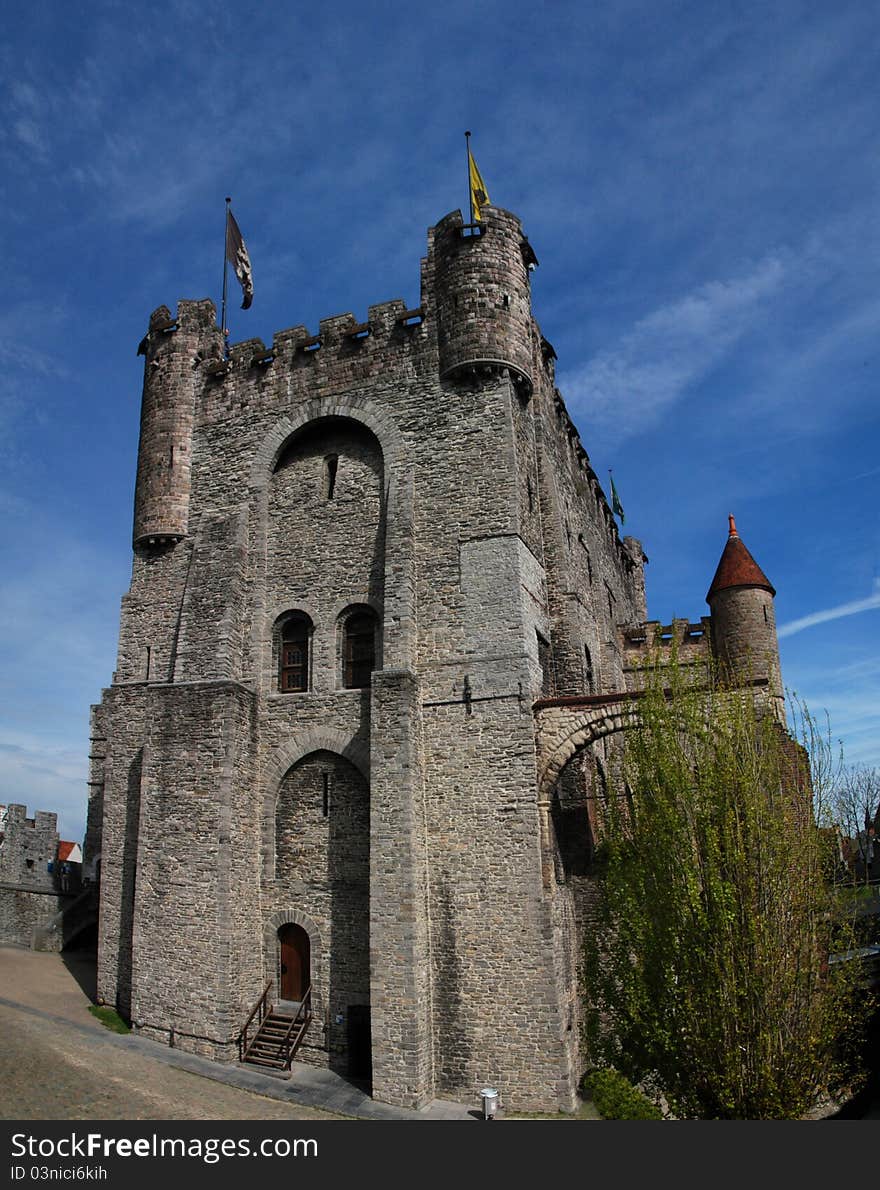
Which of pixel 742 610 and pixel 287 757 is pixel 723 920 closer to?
pixel 287 757

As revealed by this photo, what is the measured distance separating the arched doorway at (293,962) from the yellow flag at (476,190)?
51.5ft

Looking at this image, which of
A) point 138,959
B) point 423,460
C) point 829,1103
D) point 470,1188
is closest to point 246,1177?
point 470,1188

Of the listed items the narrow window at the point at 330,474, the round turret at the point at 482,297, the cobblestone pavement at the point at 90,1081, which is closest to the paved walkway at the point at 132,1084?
the cobblestone pavement at the point at 90,1081

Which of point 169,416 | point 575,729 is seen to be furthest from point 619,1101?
point 169,416

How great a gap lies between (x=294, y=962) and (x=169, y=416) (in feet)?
43.2

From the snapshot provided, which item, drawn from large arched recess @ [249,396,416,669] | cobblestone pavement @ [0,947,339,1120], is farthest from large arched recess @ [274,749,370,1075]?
large arched recess @ [249,396,416,669]

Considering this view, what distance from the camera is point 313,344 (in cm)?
1983

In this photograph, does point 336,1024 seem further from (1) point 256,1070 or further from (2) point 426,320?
(2) point 426,320

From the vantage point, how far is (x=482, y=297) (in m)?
17.9

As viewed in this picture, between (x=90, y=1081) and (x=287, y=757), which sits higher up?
(x=287, y=757)

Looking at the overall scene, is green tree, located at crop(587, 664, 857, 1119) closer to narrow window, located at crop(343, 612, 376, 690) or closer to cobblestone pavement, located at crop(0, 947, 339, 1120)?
cobblestone pavement, located at crop(0, 947, 339, 1120)

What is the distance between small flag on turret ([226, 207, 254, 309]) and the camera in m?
23.1

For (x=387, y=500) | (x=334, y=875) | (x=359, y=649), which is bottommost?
(x=334, y=875)

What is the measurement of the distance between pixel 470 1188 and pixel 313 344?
55.3ft
